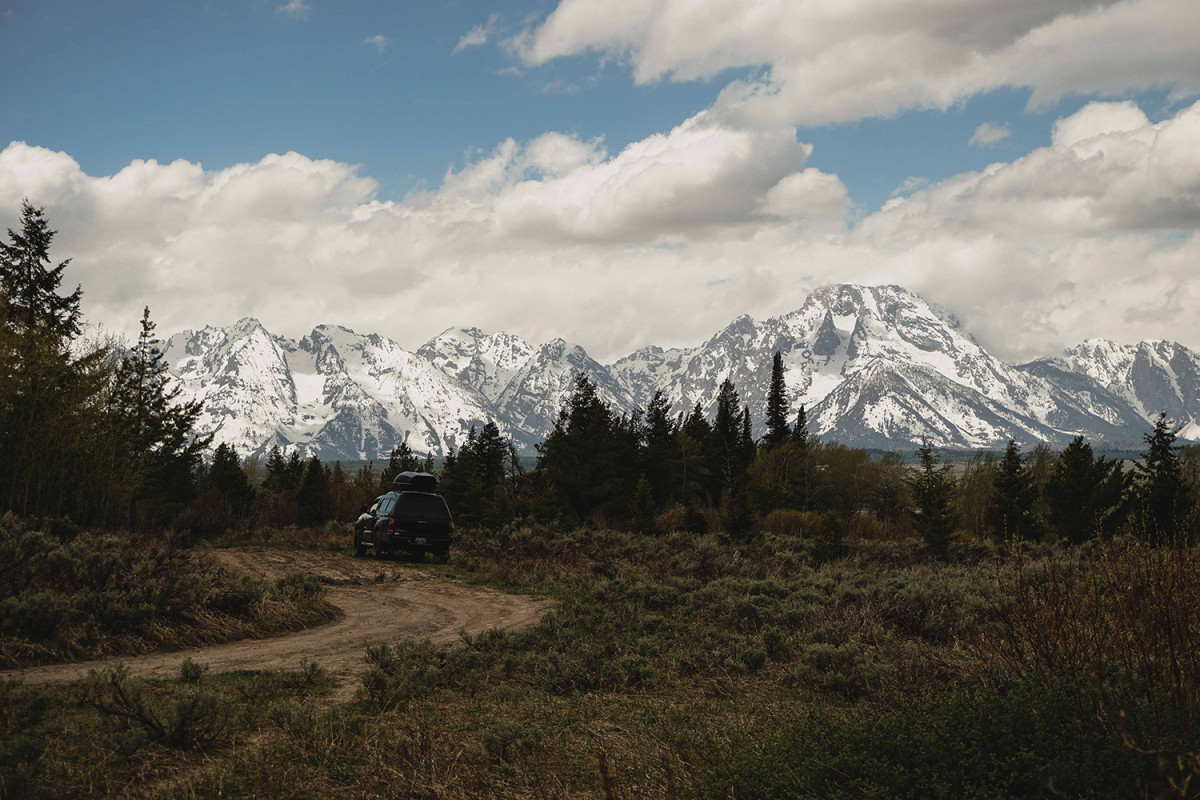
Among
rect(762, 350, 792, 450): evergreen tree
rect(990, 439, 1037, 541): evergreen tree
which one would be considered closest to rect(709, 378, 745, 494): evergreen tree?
rect(762, 350, 792, 450): evergreen tree

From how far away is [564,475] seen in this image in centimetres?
5144

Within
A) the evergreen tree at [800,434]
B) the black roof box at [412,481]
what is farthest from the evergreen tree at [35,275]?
the evergreen tree at [800,434]

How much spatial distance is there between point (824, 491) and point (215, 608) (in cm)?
7001

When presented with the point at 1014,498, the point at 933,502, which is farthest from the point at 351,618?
the point at 1014,498

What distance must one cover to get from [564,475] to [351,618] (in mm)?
37365

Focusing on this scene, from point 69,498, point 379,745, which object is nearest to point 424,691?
point 379,745

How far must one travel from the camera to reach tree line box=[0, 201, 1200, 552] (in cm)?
2712

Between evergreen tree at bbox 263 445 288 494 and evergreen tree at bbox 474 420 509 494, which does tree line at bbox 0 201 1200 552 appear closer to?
evergreen tree at bbox 474 420 509 494

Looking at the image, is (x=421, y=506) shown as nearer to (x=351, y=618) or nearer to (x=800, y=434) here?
(x=351, y=618)

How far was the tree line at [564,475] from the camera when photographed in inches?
1068

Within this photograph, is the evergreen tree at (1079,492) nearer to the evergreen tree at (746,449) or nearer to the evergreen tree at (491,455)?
the evergreen tree at (746,449)

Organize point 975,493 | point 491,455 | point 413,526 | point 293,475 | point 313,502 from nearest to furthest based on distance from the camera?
1. point 413,526
2. point 313,502
3. point 491,455
4. point 975,493
5. point 293,475

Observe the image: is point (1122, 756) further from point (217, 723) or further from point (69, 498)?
point (69, 498)

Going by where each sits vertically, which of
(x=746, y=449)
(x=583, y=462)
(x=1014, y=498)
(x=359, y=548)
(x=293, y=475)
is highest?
(x=746, y=449)
